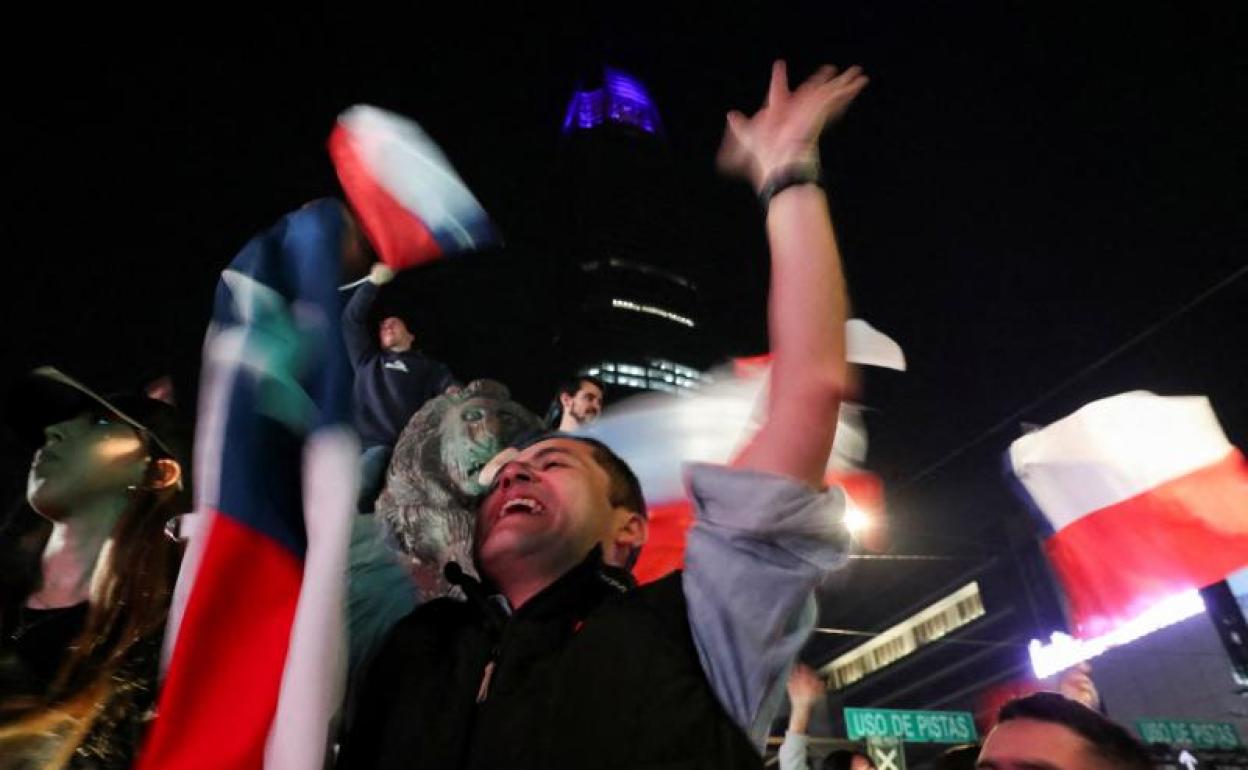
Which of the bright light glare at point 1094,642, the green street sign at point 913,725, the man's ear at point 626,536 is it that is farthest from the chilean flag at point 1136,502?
the bright light glare at point 1094,642

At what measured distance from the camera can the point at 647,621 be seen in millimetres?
1497

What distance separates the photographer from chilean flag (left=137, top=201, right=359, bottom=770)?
144 cm

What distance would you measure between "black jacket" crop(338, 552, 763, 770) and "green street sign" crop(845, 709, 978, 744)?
11.4 m

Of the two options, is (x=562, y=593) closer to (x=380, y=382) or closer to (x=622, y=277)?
(x=380, y=382)

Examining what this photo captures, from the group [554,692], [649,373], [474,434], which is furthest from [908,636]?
[649,373]

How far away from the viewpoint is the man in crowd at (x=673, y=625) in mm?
1383

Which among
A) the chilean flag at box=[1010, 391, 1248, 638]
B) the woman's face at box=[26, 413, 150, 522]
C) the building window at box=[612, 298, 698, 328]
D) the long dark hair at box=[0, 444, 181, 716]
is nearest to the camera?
the long dark hair at box=[0, 444, 181, 716]

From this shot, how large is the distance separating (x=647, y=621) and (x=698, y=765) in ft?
0.83

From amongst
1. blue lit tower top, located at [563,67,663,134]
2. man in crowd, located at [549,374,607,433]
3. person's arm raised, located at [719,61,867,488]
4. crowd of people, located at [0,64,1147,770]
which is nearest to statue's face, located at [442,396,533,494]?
crowd of people, located at [0,64,1147,770]

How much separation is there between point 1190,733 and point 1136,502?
1379cm

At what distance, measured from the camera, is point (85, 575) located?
7.02 feet

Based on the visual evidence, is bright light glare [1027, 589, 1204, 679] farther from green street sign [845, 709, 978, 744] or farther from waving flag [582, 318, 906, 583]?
waving flag [582, 318, 906, 583]

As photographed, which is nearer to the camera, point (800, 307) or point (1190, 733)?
point (800, 307)

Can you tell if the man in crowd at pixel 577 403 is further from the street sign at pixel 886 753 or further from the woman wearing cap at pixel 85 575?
the street sign at pixel 886 753
